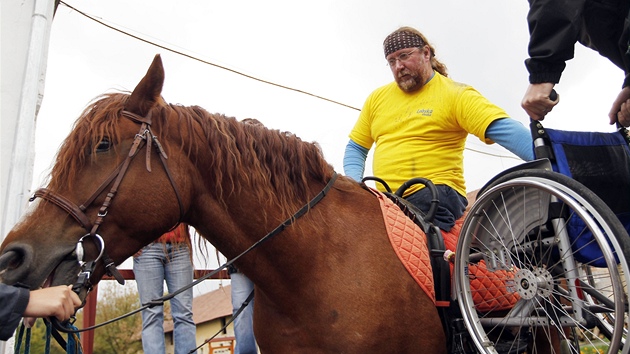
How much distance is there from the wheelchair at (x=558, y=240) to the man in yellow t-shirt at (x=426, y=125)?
0.64 metres

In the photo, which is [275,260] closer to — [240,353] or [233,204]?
[233,204]

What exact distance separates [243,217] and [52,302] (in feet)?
2.76

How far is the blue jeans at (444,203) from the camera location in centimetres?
286

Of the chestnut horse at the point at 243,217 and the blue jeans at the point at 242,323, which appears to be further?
the blue jeans at the point at 242,323

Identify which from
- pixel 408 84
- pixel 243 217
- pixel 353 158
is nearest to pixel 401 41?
pixel 408 84

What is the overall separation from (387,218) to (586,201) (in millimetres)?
1006

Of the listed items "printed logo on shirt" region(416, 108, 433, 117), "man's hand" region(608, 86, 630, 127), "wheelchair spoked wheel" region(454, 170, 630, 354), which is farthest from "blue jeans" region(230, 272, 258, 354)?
"man's hand" region(608, 86, 630, 127)

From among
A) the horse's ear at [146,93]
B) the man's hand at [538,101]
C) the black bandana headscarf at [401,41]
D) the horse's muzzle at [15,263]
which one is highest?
the black bandana headscarf at [401,41]

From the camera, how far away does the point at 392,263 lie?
91.3 inches

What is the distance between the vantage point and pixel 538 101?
198 centimetres

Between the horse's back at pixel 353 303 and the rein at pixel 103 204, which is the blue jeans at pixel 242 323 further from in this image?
the rein at pixel 103 204

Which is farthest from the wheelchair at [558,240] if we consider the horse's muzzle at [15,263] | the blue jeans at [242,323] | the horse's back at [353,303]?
the blue jeans at [242,323]

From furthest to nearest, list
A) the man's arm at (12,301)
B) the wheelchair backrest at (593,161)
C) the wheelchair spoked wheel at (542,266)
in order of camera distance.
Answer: the wheelchair backrest at (593,161) < the man's arm at (12,301) < the wheelchair spoked wheel at (542,266)

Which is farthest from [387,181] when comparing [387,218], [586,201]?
[586,201]
